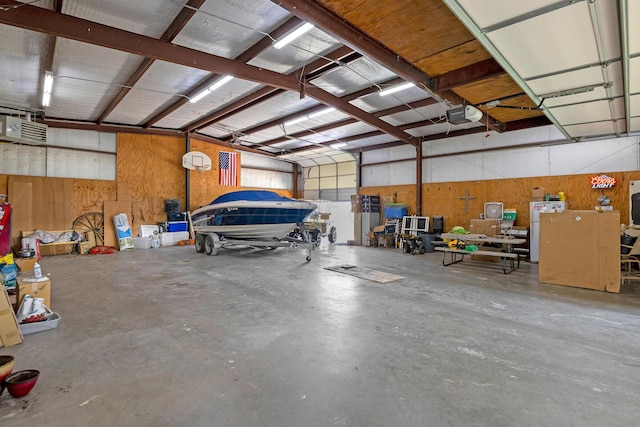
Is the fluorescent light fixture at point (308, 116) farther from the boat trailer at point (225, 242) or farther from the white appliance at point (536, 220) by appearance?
the white appliance at point (536, 220)

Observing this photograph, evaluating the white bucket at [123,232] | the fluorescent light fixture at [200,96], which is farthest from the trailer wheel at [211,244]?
the fluorescent light fixture at [200,96]

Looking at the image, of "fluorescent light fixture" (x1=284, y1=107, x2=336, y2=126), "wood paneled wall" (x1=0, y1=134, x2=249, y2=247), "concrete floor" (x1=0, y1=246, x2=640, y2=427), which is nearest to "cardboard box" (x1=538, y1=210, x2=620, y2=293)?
"concrete floor" (x1=0, y1=246, x2=640, y2=427)

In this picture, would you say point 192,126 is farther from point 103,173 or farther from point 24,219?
point 24,219

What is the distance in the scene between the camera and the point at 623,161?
6691mm

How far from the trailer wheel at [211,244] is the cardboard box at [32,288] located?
4.58 metres

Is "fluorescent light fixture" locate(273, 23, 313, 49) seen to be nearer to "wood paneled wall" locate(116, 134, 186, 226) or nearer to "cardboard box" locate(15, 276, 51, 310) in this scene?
"cardboard box" locate(15, 276, 51, 310)

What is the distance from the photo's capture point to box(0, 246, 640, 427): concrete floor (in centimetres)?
177

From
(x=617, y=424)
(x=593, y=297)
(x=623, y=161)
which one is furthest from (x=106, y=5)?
(x=623, y=161)

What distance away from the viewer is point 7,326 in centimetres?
265

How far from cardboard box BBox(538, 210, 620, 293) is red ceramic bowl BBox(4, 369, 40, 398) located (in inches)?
250

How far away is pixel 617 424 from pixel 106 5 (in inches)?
261

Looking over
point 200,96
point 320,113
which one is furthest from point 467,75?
point 200,96

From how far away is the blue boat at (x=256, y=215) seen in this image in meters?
7.41

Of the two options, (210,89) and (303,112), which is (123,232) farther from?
(303,112)
